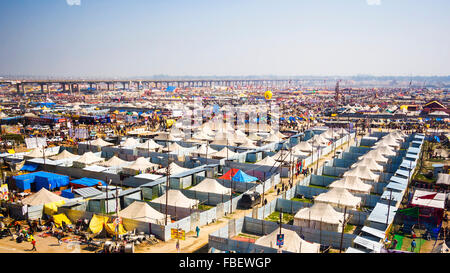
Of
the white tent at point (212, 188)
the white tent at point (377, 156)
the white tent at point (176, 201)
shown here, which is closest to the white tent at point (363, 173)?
the white tent at point (377, 156)

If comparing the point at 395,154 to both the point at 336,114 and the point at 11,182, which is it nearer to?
the point at 11,182

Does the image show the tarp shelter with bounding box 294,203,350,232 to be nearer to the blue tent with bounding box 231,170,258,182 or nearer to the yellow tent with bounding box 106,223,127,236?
the blue tent with bounding box 231,170,258,182

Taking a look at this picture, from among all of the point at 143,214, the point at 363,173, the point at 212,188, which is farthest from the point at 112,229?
the point at 363,173

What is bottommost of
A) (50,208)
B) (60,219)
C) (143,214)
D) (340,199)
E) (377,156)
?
(60,219)

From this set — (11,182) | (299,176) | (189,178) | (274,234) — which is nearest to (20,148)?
(11,182)

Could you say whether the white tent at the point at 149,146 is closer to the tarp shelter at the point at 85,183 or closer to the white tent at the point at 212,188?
the tarp shelter at the point at 85,183

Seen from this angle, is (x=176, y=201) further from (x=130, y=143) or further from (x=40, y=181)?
(x=130, y=143)
